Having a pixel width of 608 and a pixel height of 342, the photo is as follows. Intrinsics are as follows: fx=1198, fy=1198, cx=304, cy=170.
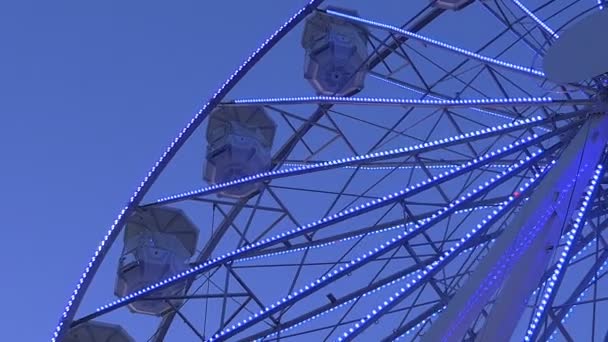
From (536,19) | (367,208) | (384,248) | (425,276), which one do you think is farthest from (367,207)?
(536,19)

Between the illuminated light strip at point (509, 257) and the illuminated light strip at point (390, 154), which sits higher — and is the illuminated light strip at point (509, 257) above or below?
below

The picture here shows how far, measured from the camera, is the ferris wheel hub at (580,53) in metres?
9.80

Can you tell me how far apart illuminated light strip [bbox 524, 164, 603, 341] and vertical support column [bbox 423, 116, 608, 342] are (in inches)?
5.5

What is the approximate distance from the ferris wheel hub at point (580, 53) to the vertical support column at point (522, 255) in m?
0.55

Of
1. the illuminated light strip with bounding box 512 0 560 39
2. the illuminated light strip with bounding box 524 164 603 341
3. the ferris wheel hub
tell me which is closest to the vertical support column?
the illuminated light strip with bounding box 524 164 603 341

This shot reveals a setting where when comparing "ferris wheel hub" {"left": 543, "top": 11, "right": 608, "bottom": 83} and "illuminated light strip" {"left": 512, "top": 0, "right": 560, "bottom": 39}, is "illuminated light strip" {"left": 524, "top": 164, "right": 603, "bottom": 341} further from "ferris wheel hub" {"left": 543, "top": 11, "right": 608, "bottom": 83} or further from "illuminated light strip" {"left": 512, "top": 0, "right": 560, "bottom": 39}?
"illuminated light strip" {"left": 512, "top": 0, "right": 560, "bottom": 39}

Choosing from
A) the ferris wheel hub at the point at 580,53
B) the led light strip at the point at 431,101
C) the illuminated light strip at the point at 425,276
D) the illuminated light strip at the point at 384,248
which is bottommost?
the illuminated light strip at the point at 425,276

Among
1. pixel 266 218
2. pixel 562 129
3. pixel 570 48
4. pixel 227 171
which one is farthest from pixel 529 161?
pixel 266 218

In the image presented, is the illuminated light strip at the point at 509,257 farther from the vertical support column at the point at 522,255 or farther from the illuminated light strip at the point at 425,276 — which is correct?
the illuminated light strip at the point at 425,276

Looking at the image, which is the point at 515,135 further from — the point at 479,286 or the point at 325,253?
the point at 325,253

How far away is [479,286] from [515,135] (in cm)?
513

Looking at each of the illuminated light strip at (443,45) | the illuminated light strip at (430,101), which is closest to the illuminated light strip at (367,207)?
the illuminated light strip at (430,101)

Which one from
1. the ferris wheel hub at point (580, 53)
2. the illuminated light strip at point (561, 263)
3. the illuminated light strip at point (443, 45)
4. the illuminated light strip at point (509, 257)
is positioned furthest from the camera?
the illuminated light strip at point (443, 45)

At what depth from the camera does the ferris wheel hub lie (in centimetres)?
980
